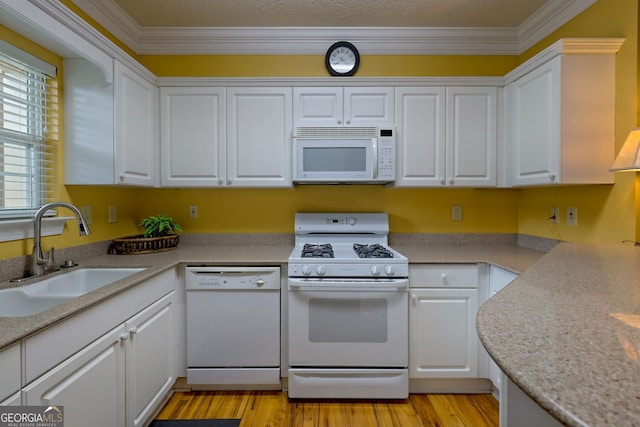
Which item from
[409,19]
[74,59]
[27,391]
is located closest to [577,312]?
[27,391]

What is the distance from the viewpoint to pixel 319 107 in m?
2.33

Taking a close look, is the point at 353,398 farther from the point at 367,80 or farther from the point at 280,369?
the point at 367,80

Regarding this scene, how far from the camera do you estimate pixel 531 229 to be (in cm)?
246

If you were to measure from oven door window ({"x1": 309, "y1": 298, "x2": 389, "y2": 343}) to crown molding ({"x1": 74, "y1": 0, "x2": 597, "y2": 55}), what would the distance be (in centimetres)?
191

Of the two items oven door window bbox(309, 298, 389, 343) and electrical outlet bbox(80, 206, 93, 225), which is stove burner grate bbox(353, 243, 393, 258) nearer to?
oven door window bbox(309, 298, 389, 343)

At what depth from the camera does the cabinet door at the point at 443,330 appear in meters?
2.03

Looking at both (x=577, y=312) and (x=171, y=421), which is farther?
(x=171, y=421)

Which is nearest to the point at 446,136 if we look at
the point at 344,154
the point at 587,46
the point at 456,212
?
the point at 456,212

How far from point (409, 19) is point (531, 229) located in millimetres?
1823

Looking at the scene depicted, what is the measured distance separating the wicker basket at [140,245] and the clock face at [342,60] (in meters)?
1.79

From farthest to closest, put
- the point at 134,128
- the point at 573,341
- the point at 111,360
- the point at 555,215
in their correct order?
the point at 555,215, the point at 134,128, the point at 111,360, the point at 573,341

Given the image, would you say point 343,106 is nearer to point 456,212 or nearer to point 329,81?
point 329,81

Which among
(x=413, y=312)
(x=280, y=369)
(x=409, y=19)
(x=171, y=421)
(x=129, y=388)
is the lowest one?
(x=171, y=421)

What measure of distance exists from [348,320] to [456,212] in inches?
52.4
